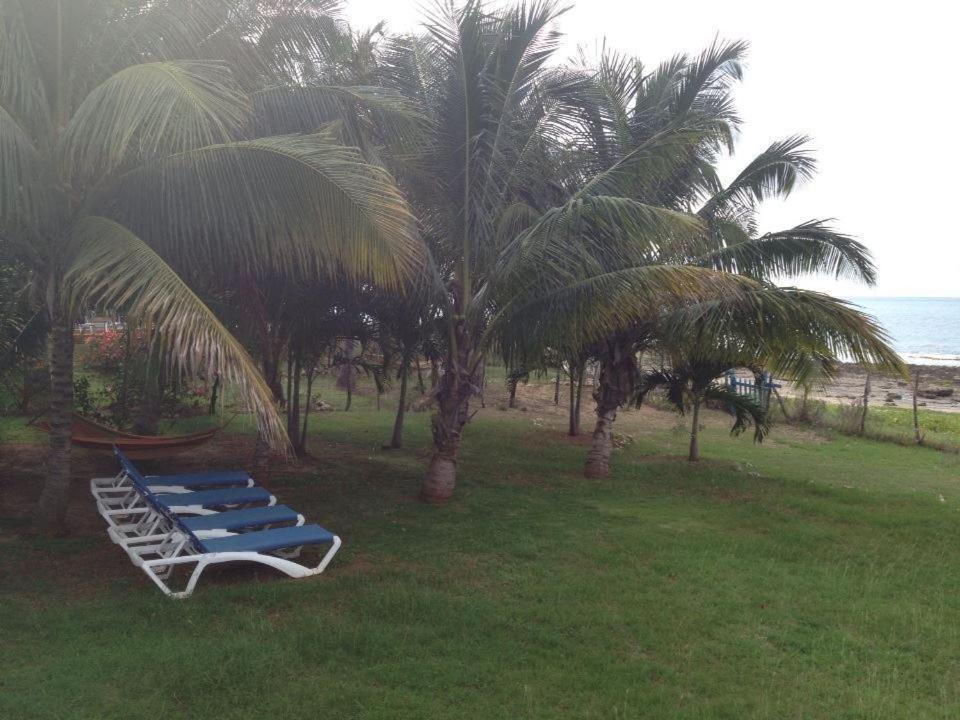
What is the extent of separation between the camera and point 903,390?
3133cm

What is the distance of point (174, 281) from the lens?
165 inches

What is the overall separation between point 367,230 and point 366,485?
413 cm

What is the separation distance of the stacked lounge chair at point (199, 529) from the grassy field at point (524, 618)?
201 millimetres

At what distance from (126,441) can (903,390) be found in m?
32.6

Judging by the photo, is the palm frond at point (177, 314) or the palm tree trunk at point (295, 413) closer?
the palm frond at point (177, 314)

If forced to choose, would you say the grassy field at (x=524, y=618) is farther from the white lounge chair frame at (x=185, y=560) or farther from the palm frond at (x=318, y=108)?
the palm frond at (x=318, y=108)

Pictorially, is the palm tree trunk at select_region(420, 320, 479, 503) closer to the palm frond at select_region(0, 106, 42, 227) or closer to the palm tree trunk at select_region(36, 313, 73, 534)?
the palm tree trunk at select_region(36, 313, 73, 534)

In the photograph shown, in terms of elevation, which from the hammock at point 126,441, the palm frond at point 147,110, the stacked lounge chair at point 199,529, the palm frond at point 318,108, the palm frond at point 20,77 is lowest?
the stacked lounge chair at point 199,529

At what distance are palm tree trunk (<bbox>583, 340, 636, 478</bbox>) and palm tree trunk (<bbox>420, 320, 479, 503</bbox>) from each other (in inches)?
90.6

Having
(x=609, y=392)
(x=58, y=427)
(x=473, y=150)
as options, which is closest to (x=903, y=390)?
(x=609, y=392)

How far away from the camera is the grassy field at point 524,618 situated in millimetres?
3379

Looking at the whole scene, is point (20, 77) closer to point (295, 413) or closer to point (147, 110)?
point (147, 110)

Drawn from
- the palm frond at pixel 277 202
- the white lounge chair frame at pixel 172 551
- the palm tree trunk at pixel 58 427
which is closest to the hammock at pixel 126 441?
the white lounge chair frame at pixel 172 551

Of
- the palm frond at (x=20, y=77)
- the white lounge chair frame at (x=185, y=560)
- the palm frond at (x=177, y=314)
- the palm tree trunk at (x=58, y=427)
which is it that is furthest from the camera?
the palm tree trunk at (x=58, y=427)
